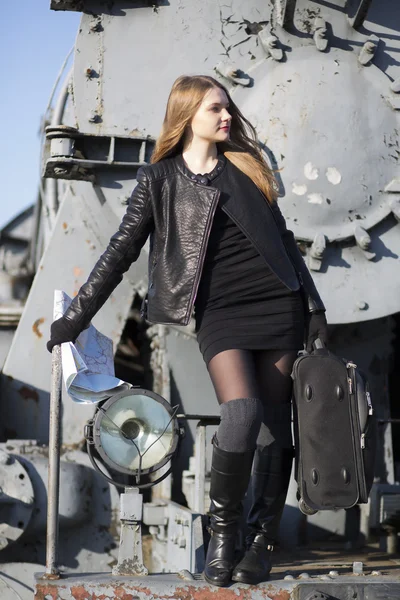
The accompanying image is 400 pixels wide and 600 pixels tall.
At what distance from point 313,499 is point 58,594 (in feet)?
2.67

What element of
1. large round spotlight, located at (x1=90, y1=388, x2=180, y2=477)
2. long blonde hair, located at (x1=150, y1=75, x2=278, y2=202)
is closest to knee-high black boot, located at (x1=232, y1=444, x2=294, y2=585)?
large round spotlight, located at (x1=90, y1=388, x2=180, y2=477)

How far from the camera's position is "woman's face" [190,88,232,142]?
298 centimetres

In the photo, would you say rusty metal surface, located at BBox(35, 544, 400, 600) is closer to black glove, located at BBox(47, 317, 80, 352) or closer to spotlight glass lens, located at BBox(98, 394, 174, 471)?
spotlight glass lens, located at BBox(98, 394, 174, 471)

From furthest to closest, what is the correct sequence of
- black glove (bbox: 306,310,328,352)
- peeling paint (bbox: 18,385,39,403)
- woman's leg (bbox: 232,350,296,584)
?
peeling paint (bbox: 18,385,39,403)
black glove (bbox: 306,310,328,352)
woman's leg (bbox: 232,350,296,584)

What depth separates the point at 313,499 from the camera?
286 cm

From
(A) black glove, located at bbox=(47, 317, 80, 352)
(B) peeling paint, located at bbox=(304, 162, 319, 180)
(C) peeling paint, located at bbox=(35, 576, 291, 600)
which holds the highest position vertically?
(B) peeling paint, located at bbox=(304, 162, 319, 180)

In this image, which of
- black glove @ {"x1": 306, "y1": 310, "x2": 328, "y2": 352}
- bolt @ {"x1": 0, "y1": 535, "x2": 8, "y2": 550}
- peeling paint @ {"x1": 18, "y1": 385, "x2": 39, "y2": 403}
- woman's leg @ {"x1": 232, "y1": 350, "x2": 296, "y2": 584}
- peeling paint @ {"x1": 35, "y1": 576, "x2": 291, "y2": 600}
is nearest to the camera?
peeling paint @ {"x1": 35, "y1": 576, "x2": 291, "y2": 600}

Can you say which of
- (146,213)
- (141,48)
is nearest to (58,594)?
(146,213)

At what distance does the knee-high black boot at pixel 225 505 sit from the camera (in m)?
2.80

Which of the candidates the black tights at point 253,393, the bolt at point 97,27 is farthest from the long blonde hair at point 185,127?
the bolt at point 97,27

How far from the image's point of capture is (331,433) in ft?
9.44

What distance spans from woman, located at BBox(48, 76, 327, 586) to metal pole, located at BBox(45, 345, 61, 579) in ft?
0.35

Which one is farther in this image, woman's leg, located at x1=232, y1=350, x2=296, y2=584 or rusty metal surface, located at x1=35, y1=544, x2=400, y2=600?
woman's leg, located at x1=232, y1=350, x2=296, y2=584

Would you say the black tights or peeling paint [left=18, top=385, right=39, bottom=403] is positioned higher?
the black tights
